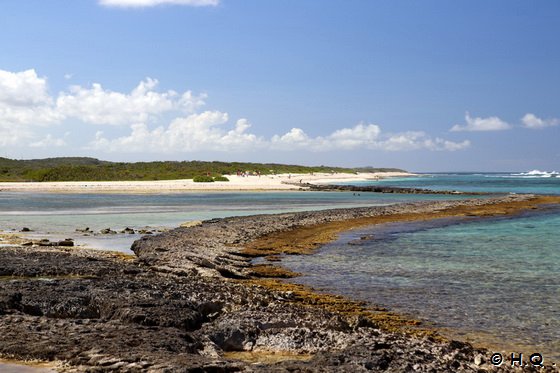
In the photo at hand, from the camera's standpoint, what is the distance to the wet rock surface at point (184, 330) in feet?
30.0

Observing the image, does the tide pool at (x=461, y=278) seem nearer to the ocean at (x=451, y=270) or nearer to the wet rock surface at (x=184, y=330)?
the ocean at (x=451, y=270)

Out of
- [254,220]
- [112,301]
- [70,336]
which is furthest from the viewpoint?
[254,220]

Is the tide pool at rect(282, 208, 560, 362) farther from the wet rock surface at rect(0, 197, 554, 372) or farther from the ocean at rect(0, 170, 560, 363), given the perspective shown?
the wet rock surface at rect(0, 197, 554, 372)

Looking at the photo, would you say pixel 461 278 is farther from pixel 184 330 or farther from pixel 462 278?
pixel 184 330

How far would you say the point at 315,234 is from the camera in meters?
32.5

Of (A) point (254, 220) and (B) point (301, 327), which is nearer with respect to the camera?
(B) point (301, 327)

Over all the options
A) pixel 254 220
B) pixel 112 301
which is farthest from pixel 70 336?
pixel 254 220

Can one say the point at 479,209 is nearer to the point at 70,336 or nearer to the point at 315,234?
the point at 315,234

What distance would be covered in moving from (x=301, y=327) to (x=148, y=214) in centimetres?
3732

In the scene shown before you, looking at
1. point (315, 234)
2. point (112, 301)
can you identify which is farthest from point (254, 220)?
point (112, 301)

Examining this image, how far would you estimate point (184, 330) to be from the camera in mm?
11219

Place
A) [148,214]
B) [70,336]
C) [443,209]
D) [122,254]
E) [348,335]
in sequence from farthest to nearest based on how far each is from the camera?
[443,209] < [148,214] < [122,254] < [348,335] < [70,336]

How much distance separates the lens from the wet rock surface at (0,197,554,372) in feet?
30.0

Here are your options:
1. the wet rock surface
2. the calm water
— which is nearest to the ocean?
the calm water
